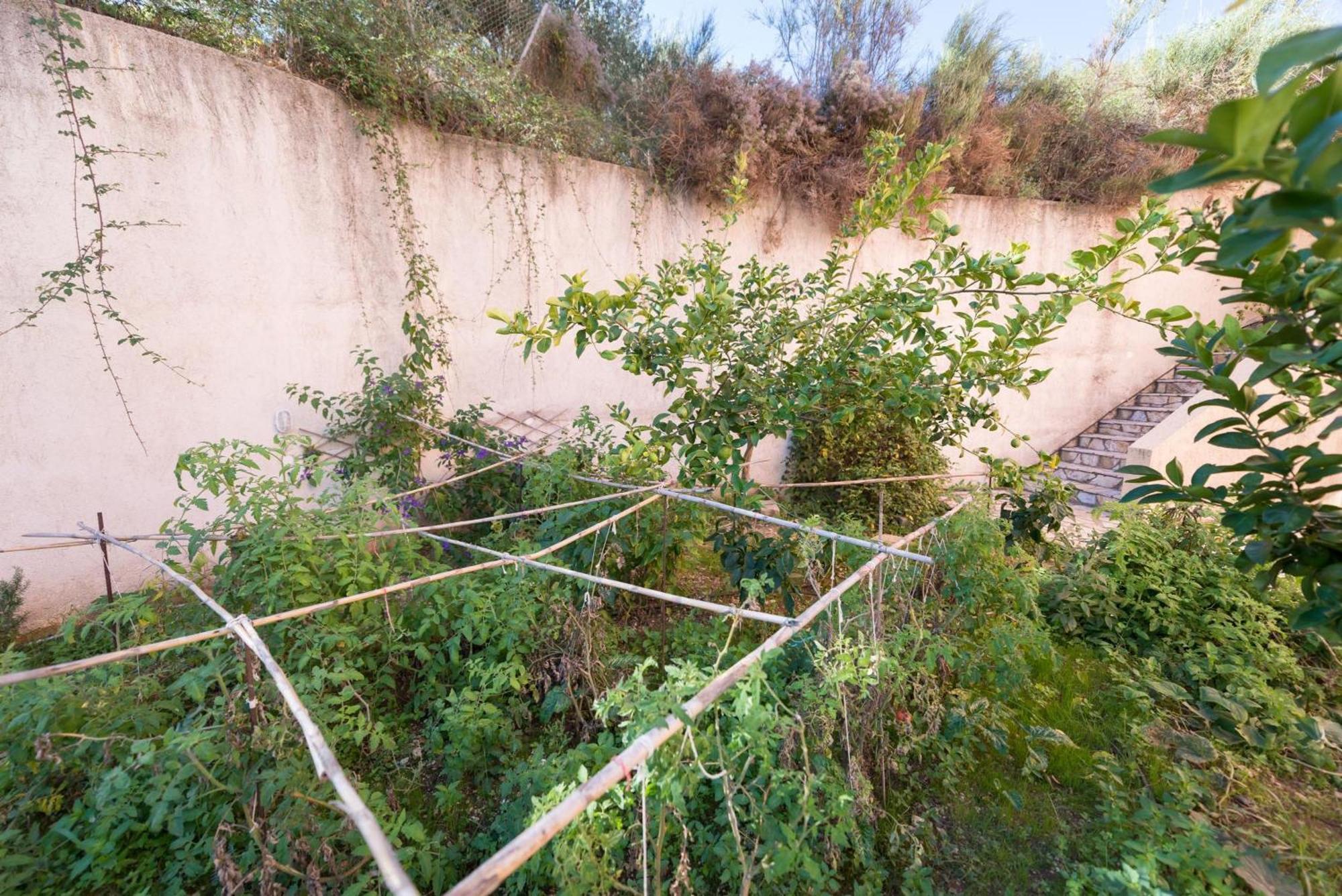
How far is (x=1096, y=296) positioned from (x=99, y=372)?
4.28 metres

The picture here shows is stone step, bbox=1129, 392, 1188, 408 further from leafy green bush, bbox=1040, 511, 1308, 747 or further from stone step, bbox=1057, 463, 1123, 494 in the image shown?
leafy green bush, bbox=1040, 511, 1308, 747

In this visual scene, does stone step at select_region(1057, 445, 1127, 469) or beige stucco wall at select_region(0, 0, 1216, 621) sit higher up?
beige stucco wall at select_region(0, 0, 1216, 621)

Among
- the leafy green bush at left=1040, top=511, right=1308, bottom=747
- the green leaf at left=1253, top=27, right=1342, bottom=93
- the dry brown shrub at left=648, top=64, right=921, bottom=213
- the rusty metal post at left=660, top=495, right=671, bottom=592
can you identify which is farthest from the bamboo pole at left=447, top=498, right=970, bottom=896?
Result: the dry brown shrub at left=648, top=64, right=921, bottom=213

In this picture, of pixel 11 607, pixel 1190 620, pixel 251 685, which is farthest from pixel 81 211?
pixel 1190 620

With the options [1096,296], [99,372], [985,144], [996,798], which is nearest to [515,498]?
[99,372]

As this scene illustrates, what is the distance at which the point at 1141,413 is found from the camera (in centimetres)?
643

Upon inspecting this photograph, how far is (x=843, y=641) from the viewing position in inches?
66.1

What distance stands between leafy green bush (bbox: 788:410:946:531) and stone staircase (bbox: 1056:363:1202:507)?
2.20 metres

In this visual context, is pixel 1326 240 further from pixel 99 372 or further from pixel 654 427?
pixel 99 372

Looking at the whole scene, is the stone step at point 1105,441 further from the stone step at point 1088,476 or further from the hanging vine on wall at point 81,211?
the hanging vine on wall at point 81,211

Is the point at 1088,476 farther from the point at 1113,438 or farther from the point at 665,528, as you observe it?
the point at 665,528

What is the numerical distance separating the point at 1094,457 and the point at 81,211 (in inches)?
314

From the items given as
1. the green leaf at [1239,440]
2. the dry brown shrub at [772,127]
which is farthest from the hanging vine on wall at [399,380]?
the green leaf at [1239,440]

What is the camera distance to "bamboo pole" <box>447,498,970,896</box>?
2.59 ft
